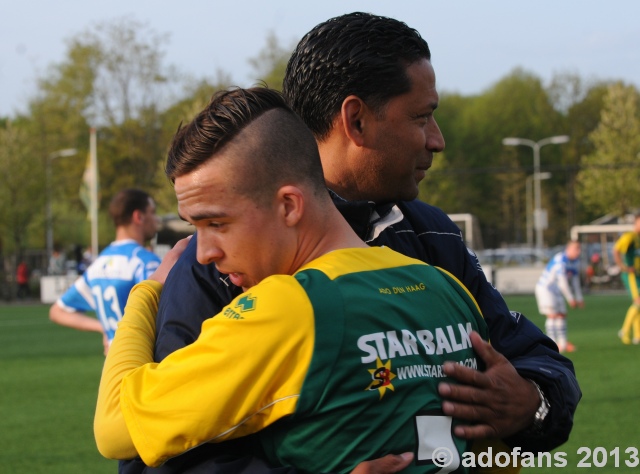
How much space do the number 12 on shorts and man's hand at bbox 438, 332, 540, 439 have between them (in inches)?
1.2

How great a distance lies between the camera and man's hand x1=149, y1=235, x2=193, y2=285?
8.59 feet

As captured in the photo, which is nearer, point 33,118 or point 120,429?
point 120,429

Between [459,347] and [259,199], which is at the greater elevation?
[259,199]

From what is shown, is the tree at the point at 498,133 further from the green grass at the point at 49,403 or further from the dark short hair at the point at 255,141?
the dark short hair at the point at 255,141

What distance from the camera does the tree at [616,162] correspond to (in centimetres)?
4809

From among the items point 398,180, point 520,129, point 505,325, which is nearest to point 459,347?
point 505,325

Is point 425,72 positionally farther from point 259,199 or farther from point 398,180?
point 259,199

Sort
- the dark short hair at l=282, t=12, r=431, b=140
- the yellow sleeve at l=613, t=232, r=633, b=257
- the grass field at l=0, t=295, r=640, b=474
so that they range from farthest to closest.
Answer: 1. the yellow sleeve at l=613, t=232, r=633, b=257
2. the grass field at l=0, t=295, r=640, b=474
3. the dark short hair at l=282, t=12, r=431, b=140

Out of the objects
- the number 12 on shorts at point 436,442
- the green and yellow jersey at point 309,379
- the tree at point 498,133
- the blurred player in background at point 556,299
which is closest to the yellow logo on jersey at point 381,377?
the green and yellow jersey at point 309,379

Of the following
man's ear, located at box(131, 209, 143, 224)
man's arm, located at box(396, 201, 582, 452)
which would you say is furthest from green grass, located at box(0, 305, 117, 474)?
man's arm, located at box(396, 201, 582, 452)

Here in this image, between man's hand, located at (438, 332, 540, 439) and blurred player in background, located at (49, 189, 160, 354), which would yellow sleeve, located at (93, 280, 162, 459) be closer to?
man's hand, located at (438, 332, 540, 439)

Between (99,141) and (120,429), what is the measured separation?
56.8 m

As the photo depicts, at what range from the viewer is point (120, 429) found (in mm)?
2107

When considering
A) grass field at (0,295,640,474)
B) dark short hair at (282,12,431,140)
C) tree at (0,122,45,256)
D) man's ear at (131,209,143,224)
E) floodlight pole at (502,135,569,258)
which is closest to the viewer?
dark short hair at (282,12,431,140)
